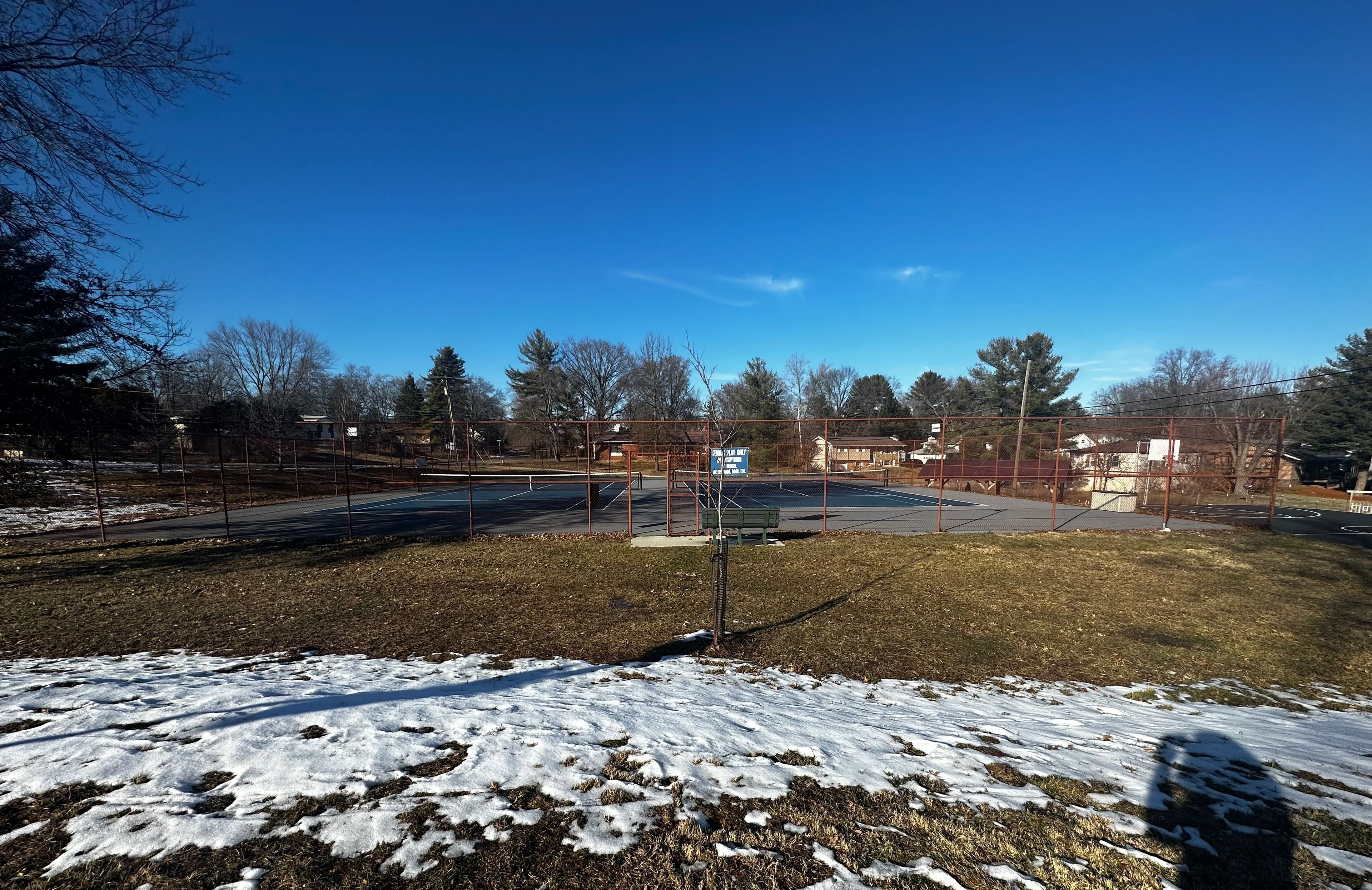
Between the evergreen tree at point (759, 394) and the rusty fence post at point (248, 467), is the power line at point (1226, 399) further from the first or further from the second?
the rusty fence post at point (248, 467)

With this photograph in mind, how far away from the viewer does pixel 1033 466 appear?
22812mm

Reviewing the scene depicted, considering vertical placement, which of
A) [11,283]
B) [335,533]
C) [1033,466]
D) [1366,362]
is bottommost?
[335,533]

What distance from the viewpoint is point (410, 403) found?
5091 cm

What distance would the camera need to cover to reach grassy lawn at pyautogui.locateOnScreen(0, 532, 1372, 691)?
573cm

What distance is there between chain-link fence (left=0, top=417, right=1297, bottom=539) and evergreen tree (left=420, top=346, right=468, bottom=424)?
17.2 meters

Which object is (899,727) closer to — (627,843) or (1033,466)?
(627,843)

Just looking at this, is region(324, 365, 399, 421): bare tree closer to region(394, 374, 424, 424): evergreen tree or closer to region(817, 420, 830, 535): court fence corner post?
region(394, 374, 424, 424): evergreen tree

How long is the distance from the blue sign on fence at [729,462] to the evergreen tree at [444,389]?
46.6 metres

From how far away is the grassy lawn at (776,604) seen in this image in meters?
5.73

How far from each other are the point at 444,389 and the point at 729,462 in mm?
50140

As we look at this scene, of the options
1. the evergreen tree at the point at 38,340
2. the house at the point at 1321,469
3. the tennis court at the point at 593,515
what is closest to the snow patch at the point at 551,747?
the evergreen tree at the point at 38,340

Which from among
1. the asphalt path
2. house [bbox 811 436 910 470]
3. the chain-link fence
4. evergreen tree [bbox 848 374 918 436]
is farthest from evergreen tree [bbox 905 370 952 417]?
the asphalt path

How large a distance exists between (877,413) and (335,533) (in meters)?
55.2

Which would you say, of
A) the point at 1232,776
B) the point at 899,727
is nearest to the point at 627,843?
the point at 899,727
